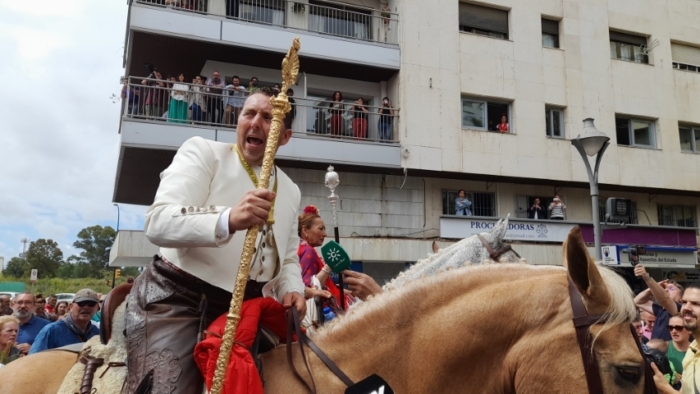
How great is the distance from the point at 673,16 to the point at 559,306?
27.7m

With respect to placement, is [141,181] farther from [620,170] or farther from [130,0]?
[620,170]

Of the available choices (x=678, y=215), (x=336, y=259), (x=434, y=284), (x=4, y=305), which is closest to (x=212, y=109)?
(x=4, y=305)

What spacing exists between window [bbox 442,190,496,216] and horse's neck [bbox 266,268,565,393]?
17628mm

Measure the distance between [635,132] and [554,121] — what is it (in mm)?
4288

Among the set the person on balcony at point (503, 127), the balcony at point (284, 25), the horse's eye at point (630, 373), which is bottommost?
the horse's eye at point (630, 373)

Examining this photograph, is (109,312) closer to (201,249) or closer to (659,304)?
(201,249)

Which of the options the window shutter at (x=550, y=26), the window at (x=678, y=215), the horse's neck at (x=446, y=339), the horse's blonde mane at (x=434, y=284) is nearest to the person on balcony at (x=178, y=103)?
the horse's blonde mane at (x=434, y=284)

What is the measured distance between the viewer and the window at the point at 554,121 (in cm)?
2138

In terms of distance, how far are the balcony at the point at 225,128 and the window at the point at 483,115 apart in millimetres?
3191

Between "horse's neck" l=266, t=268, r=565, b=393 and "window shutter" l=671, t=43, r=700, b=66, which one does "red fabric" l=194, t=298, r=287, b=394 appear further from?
"window shutter" l=671, t=43, r=700, b=66

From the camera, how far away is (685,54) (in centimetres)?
2486

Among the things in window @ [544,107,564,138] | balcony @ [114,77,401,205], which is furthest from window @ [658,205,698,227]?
balcony @ [114,77,401,205]

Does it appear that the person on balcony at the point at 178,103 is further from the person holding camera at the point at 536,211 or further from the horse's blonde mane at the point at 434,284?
the horse's blonde mane at the point at 434,284

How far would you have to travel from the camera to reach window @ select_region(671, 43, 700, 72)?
2462cm
